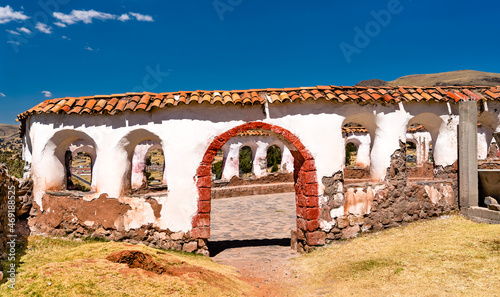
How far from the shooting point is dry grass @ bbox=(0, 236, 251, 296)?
4.05 m

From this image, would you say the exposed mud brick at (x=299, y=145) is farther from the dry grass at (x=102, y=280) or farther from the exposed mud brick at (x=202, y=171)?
the dry grass at (x=102, y=280)

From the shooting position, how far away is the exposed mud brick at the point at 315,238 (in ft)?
25.1

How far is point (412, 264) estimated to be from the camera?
5426 millimetres

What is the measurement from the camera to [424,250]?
235 inches

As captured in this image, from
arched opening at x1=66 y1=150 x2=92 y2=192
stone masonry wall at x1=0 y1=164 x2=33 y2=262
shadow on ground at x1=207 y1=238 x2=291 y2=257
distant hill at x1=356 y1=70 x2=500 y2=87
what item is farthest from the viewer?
distant hill at x1=356 y1=70 x2=500 y2=87

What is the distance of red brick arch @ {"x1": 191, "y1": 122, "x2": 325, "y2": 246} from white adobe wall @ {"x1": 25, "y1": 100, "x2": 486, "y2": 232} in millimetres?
131

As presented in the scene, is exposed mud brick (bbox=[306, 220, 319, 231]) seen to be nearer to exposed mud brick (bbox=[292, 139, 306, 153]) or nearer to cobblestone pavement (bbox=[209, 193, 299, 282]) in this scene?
cobblestone pavement (bbox=[209, 193, 299, 282])

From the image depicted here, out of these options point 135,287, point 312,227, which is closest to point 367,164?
point 312,227

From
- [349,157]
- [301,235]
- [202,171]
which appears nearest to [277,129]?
[202,171]

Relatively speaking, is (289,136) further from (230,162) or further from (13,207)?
A: (230,162)

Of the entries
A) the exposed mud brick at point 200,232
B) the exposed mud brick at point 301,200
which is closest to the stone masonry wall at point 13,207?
the exposed mud brick at point 200,232

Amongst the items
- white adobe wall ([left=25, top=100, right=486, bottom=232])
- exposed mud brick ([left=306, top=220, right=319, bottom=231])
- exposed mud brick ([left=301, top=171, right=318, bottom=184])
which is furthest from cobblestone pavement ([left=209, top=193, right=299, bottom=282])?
exposed mud brick ([left=301, top=171, right=318, bottom=184])

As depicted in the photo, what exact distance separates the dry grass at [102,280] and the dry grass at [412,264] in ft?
5.14

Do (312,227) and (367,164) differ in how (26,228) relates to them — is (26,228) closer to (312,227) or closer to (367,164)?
(312,227)
